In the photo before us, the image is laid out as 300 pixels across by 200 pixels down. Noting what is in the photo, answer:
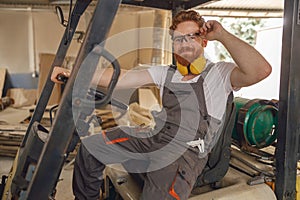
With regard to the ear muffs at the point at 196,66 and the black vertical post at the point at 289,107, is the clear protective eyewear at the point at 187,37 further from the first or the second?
the black vertical post at the point at 289,107

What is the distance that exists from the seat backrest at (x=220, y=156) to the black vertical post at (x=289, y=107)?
255 mm

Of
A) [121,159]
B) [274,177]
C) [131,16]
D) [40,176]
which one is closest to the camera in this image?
[40,176]

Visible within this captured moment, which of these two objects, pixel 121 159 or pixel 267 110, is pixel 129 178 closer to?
pixel 121 159

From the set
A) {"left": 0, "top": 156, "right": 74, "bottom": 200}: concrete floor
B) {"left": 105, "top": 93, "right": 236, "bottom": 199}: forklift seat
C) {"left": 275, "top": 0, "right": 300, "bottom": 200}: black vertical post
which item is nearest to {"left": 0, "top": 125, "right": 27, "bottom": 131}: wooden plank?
{"left": 0, "top": 156, "right": 74, "bottom": 200}: concrete floor

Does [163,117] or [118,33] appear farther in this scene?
[118,33]

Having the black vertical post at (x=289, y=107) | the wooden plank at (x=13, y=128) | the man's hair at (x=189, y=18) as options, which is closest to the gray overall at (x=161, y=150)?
the man's hair at (x=189, y=18)

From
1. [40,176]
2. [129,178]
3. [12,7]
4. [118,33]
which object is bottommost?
[129,178]

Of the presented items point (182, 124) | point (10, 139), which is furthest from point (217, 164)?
point (10, 139)

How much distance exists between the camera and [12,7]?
619 cm

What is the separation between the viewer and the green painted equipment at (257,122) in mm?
1735

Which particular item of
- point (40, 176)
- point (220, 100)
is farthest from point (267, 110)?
point (40, 176)

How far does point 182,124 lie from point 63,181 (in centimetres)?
209

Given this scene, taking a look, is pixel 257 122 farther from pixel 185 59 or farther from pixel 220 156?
pixel 185 59

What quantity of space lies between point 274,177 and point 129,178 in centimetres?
81
